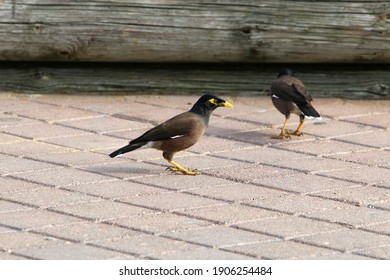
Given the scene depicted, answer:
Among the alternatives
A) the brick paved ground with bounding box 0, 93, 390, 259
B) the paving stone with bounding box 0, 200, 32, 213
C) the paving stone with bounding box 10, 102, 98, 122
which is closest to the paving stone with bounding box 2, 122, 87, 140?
the brick paved ground with bounding box 0, 93, 390, 259

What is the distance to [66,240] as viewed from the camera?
6305 mm

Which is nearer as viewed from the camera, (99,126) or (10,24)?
(99,126)

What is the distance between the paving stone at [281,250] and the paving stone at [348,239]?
11 centimetres

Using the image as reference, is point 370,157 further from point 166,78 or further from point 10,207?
point 10,207

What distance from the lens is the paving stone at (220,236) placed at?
6.32 m

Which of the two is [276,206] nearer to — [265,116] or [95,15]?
[265,116]

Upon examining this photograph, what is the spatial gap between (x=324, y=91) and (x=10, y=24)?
10.2ft

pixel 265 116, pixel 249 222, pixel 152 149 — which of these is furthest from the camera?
pixel 265 116

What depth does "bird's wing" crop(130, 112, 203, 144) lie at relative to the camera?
7941 millimetres

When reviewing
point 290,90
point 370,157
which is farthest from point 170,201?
point 290,90

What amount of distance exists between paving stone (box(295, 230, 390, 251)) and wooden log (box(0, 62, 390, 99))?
12.5ft

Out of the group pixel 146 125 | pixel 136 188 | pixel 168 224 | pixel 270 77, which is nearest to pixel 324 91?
pixel 270 77

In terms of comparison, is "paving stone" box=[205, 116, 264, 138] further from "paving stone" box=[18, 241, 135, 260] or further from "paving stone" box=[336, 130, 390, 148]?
"paving stone" box=[18, 241, 135, 260]

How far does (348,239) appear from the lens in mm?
6434
